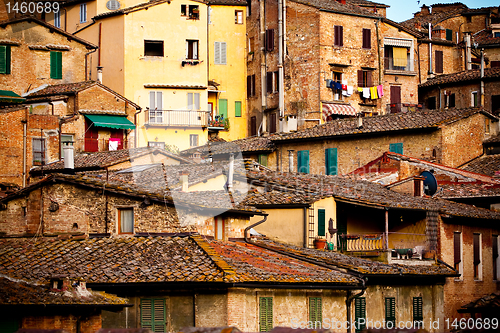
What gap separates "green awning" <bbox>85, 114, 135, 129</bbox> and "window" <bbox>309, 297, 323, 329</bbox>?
82.7 feet

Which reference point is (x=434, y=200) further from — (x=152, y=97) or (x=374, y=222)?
(x=152, y=97)

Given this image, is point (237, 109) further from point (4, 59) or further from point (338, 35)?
point (4, 59)

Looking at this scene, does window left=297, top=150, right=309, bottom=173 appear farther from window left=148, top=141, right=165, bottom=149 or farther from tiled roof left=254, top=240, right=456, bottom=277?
tiled roof left=254, top=240, right=456, bottom=277

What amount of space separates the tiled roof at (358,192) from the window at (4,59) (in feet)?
70.7

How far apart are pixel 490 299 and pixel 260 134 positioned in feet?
117

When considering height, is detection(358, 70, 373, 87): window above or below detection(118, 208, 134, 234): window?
above

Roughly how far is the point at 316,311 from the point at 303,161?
882 inches

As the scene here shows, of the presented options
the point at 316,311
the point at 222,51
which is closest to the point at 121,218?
the point at 316,311

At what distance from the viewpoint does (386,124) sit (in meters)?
43.4

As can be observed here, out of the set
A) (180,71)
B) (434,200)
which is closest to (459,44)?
(180,71)

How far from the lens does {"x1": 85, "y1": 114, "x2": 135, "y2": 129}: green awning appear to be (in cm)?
4606

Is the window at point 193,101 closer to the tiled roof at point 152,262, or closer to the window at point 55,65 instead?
the window at point 55,65

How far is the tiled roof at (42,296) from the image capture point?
1709 centimetres

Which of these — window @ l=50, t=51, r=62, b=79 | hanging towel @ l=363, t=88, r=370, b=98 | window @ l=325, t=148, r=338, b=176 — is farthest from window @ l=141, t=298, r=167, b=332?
hanging towel @ l=363, t=88, r=370, b=98
